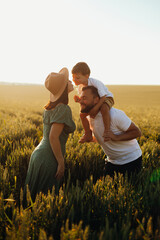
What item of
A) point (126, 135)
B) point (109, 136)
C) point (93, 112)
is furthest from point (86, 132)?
point (126, 135)

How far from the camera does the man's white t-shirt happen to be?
8.27ft

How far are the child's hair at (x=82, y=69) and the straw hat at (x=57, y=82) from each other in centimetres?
99

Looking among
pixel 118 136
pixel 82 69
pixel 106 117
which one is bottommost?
pixel 118 136

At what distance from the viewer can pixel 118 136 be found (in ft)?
8.03

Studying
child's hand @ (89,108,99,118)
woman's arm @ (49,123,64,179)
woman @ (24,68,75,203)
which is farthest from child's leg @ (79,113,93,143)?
woman's arm @ (49,123,64,179)

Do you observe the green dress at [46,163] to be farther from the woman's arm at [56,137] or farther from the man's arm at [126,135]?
the man's arm at [126,135]

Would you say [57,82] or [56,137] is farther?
[57,82]

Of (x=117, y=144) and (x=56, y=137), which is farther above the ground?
(x=56, y=137)

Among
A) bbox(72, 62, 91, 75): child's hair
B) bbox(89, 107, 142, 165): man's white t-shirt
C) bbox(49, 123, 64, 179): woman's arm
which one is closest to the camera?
bbox(49, 123, 64, 179): woman's arm

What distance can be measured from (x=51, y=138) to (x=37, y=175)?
19.8 inches

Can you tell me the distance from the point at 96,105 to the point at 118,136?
533mm

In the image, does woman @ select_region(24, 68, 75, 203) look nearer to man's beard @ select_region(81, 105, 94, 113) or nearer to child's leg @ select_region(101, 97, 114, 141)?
man's beard @ select_region(81, 105, 94, 113)

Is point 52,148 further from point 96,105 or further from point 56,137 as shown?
point 96,105

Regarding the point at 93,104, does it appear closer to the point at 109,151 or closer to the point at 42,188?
the point at 109,151
